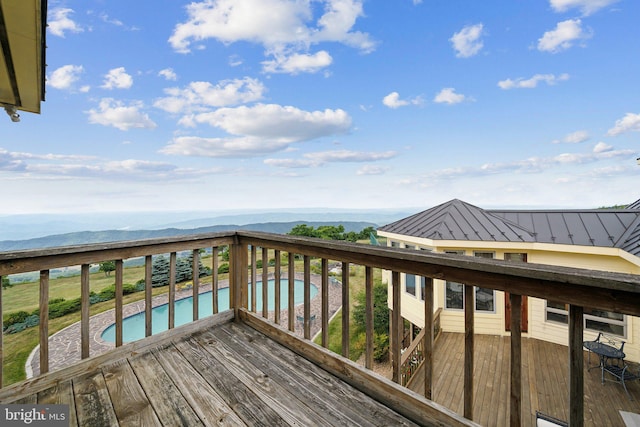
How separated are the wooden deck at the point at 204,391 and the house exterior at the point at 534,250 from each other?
5.25m

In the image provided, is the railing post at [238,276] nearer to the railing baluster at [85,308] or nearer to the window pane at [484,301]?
the railing baluster at [85,308]

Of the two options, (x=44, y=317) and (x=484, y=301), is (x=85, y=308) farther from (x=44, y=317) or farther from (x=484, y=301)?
(x=484, y=301)

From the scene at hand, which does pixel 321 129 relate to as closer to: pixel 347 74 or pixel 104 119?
pixel 347 74

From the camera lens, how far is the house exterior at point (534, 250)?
20.7 ft

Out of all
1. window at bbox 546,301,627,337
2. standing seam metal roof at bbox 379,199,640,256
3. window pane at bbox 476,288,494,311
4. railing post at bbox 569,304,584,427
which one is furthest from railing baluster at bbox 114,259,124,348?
window pane at bbox 476,288,494,311

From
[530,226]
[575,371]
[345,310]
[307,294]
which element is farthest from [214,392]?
[530,226]

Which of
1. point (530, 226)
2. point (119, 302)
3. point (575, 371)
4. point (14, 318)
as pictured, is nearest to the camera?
point (575, 371)

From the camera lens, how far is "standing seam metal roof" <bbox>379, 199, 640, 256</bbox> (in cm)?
693

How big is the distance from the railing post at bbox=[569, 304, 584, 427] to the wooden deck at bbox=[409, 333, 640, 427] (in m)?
4.00

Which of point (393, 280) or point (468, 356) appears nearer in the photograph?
point (468, 356)

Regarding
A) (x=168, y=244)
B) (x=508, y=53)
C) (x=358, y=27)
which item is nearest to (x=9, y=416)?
(x=168, y=244)

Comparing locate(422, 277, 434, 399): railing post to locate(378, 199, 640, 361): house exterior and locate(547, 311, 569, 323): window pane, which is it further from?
locate(547, 311, 569, 323): window pane

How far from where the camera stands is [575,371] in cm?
104

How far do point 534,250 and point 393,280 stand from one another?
7714 mm
